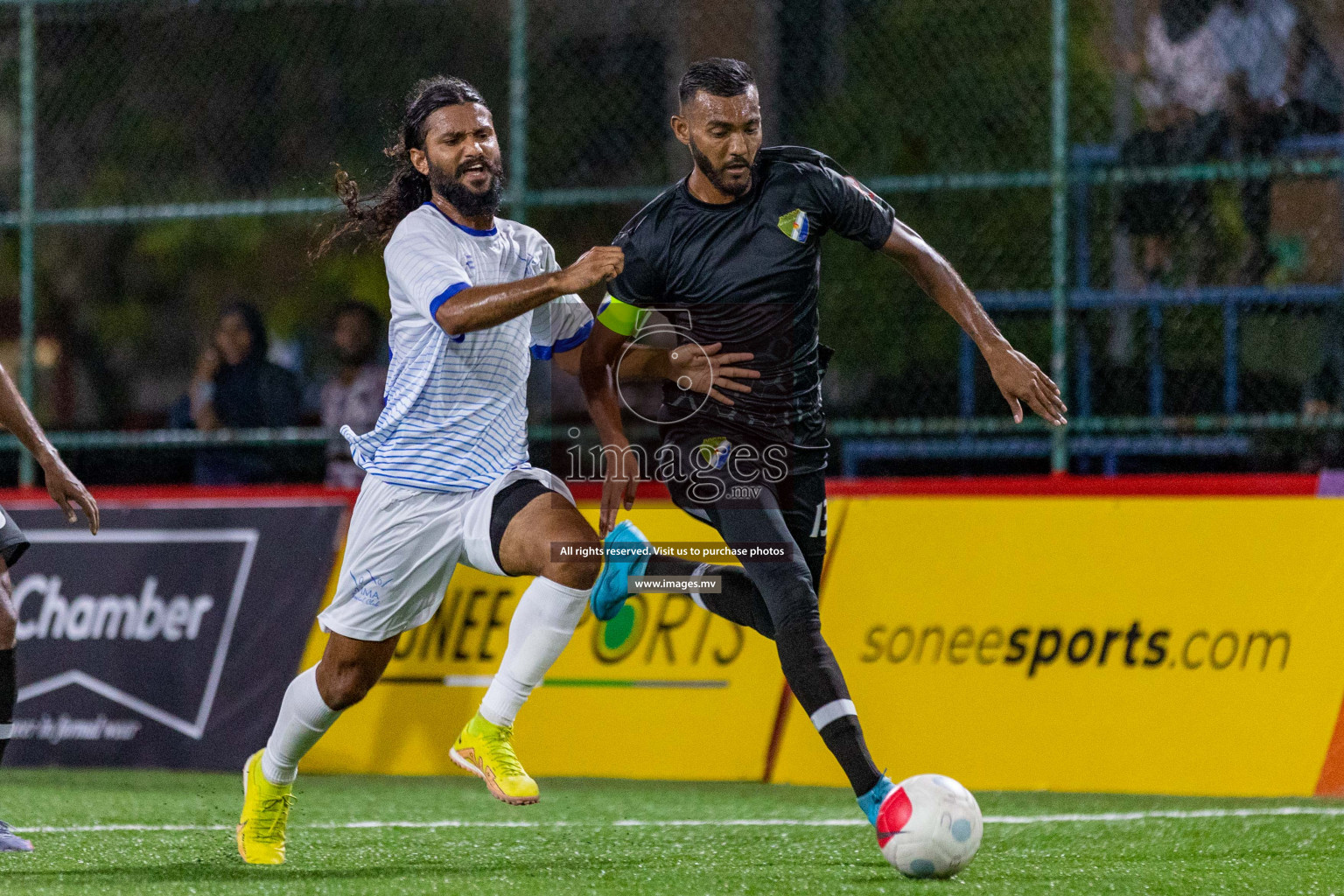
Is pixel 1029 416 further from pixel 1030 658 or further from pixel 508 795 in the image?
pixel 508 795

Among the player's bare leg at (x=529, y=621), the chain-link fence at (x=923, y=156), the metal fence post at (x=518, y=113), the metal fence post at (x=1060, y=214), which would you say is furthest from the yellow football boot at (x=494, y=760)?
the metal fence post at (x=518, y=113)

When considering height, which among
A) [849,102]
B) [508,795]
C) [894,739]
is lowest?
[894,739]

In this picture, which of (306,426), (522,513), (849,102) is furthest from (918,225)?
(522,513)

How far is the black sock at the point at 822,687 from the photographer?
17.1ft

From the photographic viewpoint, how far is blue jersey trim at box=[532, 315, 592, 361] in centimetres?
612

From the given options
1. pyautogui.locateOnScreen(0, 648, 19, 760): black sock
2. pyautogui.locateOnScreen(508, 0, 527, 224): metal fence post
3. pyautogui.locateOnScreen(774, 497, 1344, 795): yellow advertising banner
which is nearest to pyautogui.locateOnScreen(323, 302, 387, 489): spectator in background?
pyautogui.locateOnScreen(508, 0, 527, 224): metal fence post

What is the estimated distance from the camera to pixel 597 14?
13695 mm

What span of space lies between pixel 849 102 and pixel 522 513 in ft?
25.0

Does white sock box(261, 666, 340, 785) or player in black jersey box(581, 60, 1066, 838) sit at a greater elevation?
player in black jersey box(581, 60, 1066, 838)

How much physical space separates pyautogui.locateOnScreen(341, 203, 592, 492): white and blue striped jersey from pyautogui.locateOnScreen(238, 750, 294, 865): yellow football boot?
1.00 meters

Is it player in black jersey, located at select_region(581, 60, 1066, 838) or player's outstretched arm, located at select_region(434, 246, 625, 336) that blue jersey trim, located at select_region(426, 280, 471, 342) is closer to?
player's outstretched arm, located at select_region(434, 246, 625, 336)

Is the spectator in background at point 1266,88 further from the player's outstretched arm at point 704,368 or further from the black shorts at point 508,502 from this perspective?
the black shorts at point 508,502

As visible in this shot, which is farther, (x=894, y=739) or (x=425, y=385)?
(x=894, y=739)

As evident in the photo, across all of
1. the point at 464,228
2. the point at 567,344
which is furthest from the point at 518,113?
the point at 464,228
